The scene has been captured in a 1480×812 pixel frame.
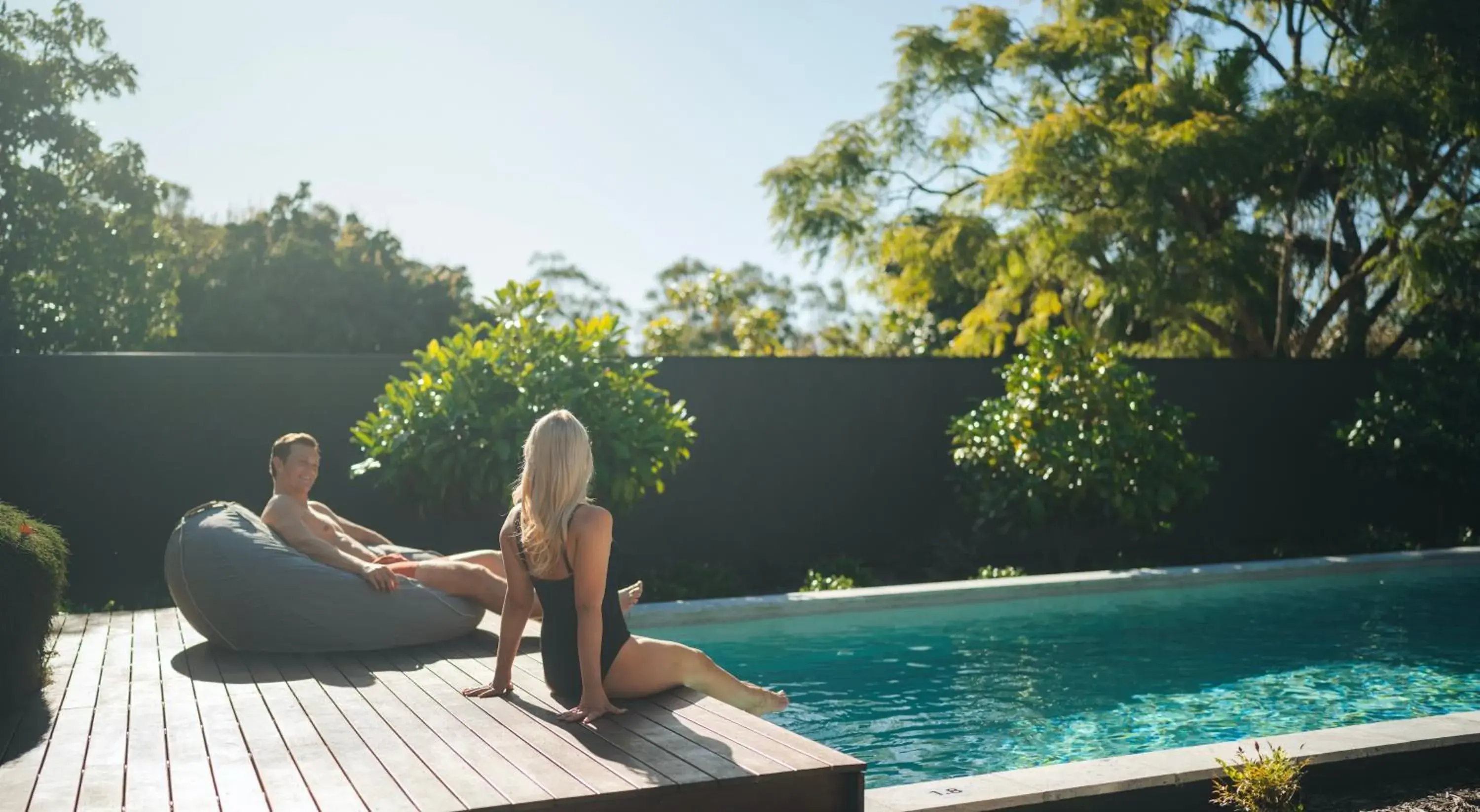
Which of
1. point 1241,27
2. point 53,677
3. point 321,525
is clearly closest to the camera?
point 53,677

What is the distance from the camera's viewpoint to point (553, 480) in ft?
14.5

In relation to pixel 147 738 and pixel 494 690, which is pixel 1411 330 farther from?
pixel 147 738

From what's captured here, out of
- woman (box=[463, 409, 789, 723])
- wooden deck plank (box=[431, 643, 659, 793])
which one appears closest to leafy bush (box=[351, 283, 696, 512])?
wooden deck plank (box=[431, 643, 659, 793])

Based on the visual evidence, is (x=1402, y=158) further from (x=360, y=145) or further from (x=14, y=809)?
(x=360, y=145)

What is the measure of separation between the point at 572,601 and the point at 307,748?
39.7 inches

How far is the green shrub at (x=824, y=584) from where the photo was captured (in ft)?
33.4

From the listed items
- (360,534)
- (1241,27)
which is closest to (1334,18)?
(1241,27)

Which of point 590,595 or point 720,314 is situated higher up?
point 720,314

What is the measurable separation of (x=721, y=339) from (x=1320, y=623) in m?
27.7

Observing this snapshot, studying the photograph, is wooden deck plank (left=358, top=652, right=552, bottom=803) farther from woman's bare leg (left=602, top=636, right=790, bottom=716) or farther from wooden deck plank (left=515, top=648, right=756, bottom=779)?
woman's bare leg (left=602, top=636, right=790, bottom=716)

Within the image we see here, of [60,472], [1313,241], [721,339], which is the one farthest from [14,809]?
[721,339]

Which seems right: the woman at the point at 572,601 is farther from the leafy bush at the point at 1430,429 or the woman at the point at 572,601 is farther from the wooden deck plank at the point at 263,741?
the leafy bush at the point at 1430,429

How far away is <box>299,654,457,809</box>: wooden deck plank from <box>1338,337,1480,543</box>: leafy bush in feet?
37.0

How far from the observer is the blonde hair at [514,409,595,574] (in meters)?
4.39
